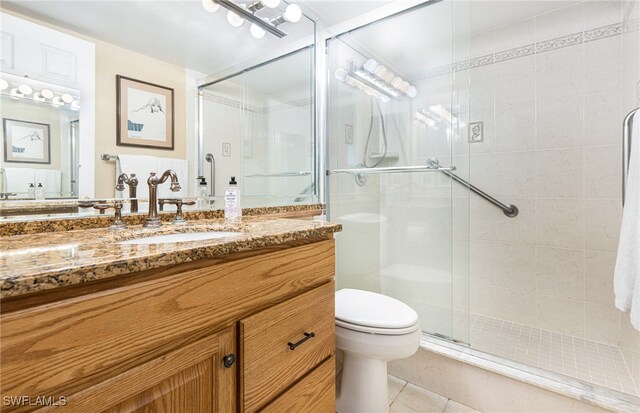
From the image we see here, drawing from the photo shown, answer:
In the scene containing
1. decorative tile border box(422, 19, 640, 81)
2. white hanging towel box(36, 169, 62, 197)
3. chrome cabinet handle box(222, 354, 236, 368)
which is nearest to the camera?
chrome cabinet handle box(222, 354, 236, 368)

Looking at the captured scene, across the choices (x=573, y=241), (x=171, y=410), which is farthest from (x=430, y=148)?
(x=171, y=410)

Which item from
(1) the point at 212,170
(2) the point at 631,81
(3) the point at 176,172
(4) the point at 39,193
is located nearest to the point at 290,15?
(1) the point at 212,170

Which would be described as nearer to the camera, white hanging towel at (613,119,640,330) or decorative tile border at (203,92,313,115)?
white hanging towel at (613,119,640,330)

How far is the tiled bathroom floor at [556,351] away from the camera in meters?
1.47

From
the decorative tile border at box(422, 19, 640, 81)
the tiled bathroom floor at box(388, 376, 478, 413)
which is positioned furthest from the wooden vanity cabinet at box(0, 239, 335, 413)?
the decorative tile border at box(422, 19, 640, 81)

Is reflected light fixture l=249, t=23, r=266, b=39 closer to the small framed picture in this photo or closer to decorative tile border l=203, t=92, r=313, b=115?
decorative tile border l=203, t=92, r=313, b=115

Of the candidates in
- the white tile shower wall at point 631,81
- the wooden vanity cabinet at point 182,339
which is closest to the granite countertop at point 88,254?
the wooden vanity cabinet at point 182,339

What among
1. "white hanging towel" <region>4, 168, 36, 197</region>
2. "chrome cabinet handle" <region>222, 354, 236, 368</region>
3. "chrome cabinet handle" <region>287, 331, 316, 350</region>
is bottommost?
"chrome cabinet handle" <region>287, 331, 316, 350</region>

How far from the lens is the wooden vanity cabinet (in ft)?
1.44

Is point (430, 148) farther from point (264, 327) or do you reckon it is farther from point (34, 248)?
point (34, 248)

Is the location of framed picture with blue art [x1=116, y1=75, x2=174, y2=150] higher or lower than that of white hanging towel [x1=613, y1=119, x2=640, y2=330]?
higher

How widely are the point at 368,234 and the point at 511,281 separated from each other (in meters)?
1.04

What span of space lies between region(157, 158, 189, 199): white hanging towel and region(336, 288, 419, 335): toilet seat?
825mm

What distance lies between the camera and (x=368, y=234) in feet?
6.70
